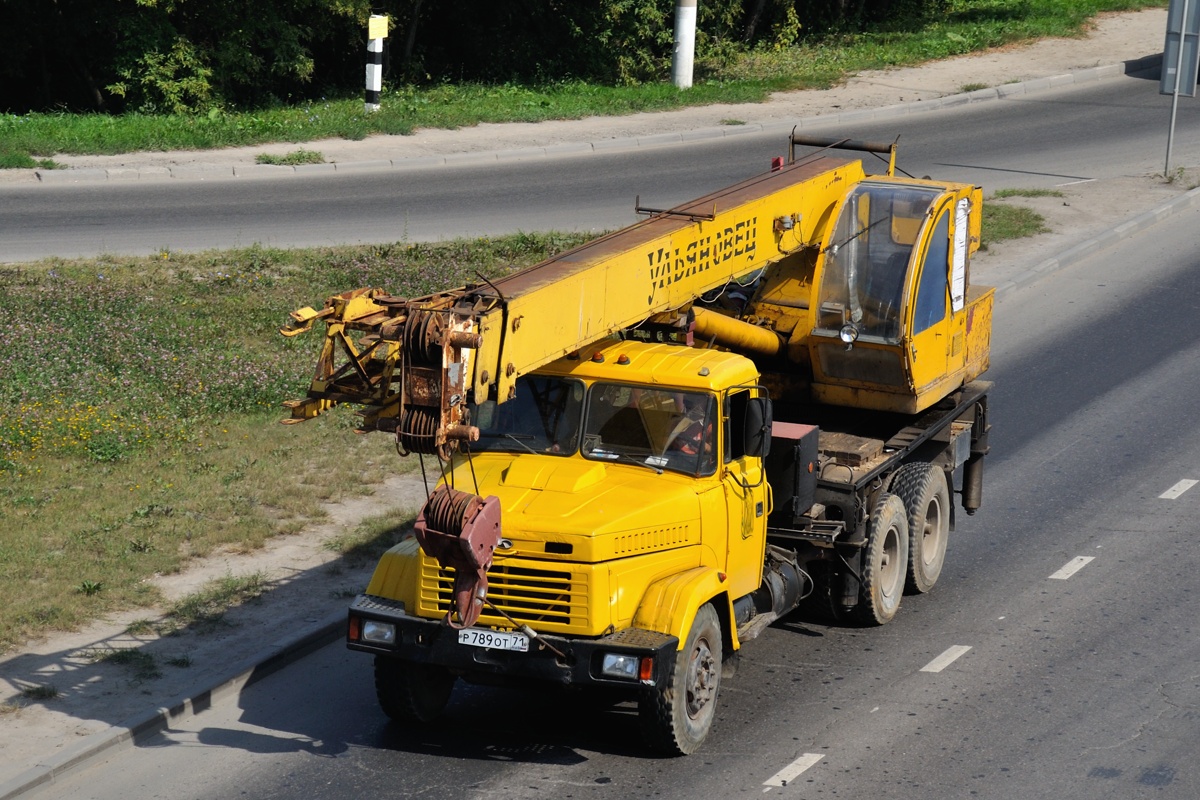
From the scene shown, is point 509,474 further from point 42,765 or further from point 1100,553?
point 1100,553

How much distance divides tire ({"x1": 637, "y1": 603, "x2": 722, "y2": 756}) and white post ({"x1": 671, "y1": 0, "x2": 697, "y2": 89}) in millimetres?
23217

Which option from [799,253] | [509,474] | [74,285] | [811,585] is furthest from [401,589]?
[74,285]

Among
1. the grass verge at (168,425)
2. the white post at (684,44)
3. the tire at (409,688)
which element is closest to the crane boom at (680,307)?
the tire at (409,688)

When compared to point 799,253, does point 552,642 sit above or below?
below

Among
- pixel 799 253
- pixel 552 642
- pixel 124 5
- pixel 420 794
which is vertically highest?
pixel 124 5

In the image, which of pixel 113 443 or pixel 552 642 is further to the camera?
pixel 113 443

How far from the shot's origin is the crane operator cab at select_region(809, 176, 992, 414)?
12.1 meters

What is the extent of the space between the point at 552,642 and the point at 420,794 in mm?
1173

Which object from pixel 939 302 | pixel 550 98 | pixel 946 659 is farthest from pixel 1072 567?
pixel 550 98

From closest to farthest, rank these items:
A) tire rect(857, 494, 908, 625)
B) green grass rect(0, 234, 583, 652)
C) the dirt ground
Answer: the dirt ground < tire rect(857, 494, 908, 625) < green grass rect(0, 234, 583, 652)

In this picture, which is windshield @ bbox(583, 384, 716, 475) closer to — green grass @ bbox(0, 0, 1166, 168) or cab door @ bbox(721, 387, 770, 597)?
cab door @ bbox(721, 387, 770, 597)

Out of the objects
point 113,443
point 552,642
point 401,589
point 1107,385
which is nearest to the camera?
point 552,642

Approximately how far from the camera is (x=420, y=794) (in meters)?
9.10

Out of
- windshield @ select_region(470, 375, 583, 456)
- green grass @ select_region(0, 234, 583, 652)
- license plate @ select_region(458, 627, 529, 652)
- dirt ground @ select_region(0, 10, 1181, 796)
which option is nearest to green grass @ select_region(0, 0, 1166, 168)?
dirt ground @ select_region(0, 10, 1181, 796)
